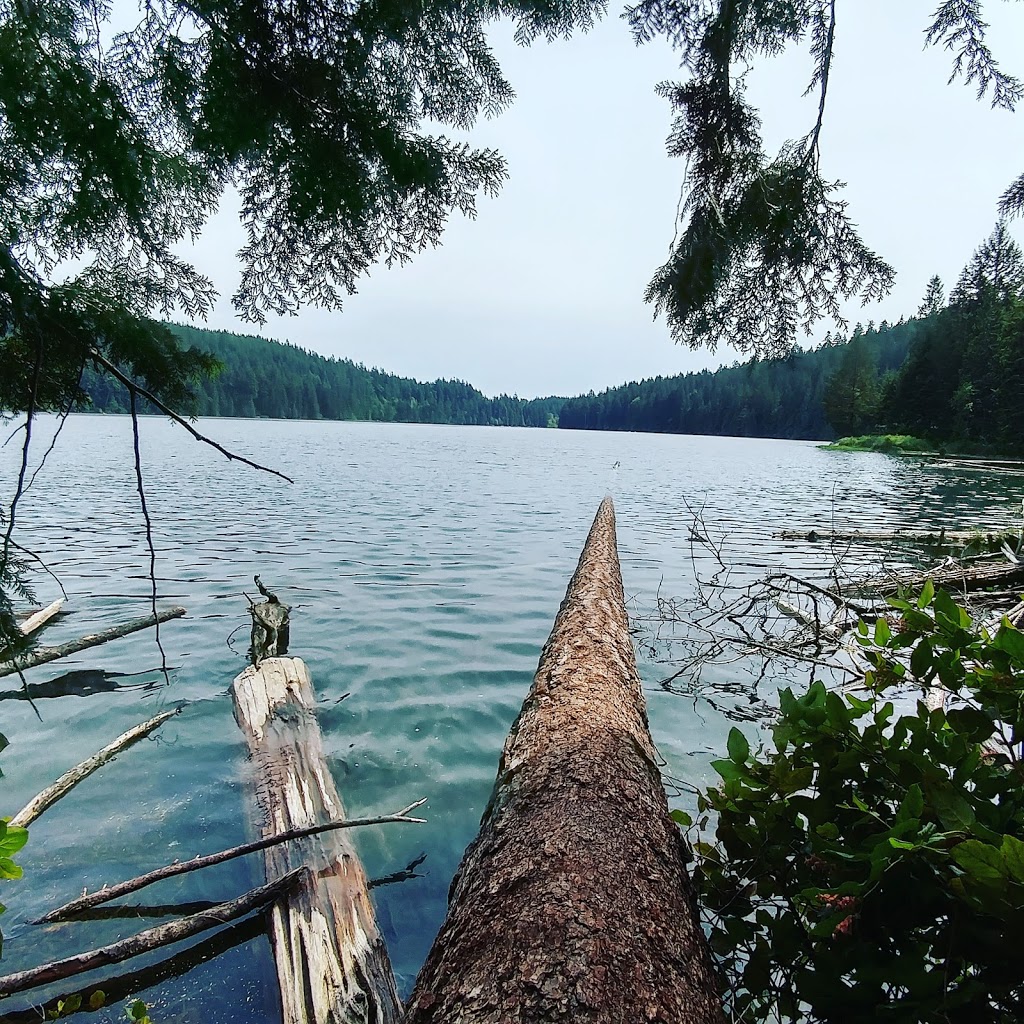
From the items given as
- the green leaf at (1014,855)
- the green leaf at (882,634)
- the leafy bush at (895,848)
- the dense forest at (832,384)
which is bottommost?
the leafy bush at (895,848)

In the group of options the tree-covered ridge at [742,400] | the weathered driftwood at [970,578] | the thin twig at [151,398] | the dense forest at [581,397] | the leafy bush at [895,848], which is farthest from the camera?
the tree-covered ridge at [742,400]

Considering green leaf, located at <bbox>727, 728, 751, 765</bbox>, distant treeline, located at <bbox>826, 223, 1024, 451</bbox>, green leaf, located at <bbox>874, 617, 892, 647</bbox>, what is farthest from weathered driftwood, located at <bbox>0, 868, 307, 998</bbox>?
distant treeline, located at <bbox>826, 223, 1024, 451</bbox>

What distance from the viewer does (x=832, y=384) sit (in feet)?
231

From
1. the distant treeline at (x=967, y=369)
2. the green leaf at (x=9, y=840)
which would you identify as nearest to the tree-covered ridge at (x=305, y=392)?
the green leaf at (x=9, y=840)

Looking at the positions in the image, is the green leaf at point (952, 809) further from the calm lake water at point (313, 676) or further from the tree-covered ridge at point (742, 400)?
the tree-covered ridge at point (742, 400)

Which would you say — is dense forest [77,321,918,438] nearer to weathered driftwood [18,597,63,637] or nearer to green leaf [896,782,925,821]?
green leaf [896,782,925,821]

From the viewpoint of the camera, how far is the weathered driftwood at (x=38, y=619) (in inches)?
244

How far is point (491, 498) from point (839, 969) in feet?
64.6

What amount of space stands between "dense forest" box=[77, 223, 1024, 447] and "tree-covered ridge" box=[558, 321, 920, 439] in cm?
31

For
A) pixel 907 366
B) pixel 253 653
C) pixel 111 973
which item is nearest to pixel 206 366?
pixel 111 973

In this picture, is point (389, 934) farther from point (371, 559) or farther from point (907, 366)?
point (907, 366)

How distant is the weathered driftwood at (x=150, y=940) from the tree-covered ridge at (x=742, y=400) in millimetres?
65805

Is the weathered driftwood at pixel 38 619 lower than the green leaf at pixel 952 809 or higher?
lower

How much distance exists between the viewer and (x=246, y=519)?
49.4 ft
